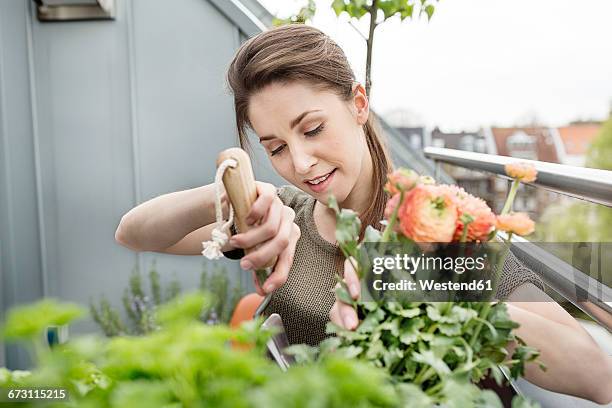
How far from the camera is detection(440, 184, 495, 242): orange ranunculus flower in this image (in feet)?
1.40

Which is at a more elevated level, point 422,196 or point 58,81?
point 58,81

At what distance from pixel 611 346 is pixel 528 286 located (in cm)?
23

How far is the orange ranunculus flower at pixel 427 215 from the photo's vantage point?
1.33 feet

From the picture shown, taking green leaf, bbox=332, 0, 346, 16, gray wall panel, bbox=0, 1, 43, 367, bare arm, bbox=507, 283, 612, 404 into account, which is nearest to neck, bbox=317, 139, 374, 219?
bare arm, bbox=507, 283, 612, 404

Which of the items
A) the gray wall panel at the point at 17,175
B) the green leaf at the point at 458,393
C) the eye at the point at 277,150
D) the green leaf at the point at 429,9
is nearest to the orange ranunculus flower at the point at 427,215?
the green leaf at the point at 458,393

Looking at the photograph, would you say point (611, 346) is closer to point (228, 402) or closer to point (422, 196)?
point (422, 196)

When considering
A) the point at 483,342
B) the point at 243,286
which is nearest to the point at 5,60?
the point at 243,286

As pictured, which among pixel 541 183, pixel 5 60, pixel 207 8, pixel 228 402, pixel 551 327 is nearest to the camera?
pixel 228 402

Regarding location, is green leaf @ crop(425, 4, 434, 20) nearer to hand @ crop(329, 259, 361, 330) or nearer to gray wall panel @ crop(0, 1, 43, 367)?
hand @ crop(329, 259, 361, 330)

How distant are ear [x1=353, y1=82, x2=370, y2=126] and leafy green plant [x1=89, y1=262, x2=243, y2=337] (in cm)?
154

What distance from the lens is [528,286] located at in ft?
2.64

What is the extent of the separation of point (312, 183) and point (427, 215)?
568 mm

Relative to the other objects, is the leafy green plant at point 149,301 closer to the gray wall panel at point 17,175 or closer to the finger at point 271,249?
the gray wall panel at point 17,175

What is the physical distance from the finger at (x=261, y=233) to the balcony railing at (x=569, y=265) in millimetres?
250
